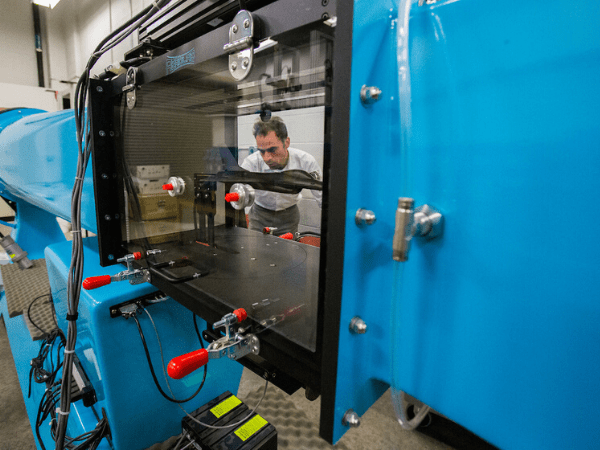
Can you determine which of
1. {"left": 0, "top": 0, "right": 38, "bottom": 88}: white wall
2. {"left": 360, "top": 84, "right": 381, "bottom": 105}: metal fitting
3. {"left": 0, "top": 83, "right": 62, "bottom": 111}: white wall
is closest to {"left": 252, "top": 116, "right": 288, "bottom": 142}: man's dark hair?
{"left": 360, "top": 84, "right": 381, "bottom": 105}: metal fitting

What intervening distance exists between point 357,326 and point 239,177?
0.43 meters

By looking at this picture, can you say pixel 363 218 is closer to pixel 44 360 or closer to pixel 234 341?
pixel 234 341

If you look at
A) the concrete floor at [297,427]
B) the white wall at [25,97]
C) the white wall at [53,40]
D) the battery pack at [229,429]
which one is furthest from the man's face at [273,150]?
the white wall at [25,97]

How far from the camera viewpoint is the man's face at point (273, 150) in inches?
23.3

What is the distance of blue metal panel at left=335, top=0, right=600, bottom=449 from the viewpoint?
0.26m

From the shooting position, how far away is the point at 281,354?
1.61ft

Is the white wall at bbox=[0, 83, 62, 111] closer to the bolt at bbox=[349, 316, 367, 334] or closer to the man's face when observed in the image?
the man's face

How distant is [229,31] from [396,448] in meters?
1.72

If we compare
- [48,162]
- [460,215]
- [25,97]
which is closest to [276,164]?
[460,215]

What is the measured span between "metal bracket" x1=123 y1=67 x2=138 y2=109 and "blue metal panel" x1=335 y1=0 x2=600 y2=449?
610 mm

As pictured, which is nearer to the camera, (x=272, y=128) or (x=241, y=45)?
(x=241, y=45)

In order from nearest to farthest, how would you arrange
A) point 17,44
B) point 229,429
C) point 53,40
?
point 229,429 → point 17,44 → point 53,40

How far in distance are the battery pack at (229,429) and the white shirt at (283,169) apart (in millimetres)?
778

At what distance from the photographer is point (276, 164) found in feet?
2.01
